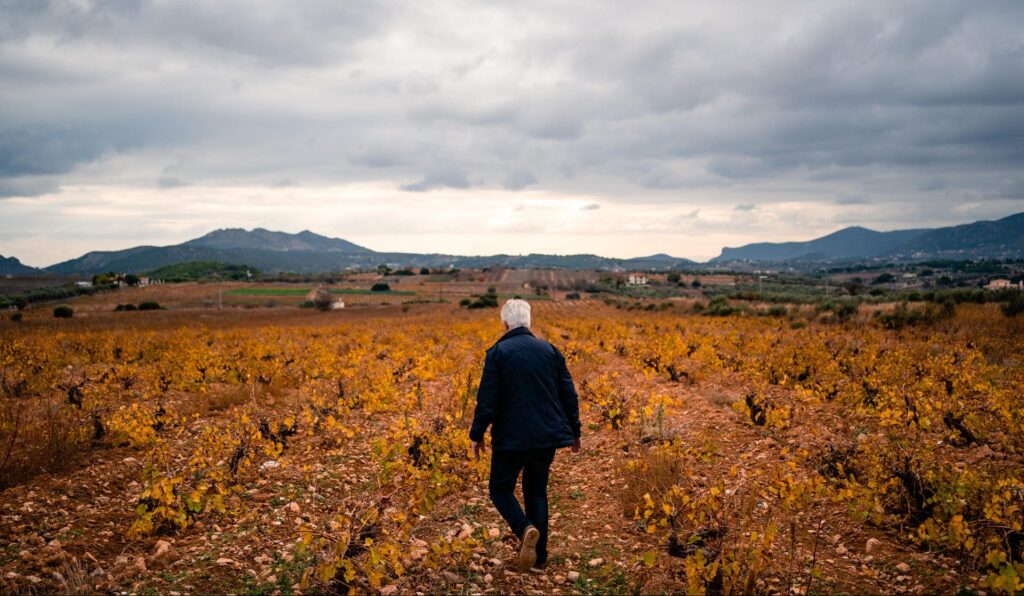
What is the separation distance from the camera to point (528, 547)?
4.55 metres

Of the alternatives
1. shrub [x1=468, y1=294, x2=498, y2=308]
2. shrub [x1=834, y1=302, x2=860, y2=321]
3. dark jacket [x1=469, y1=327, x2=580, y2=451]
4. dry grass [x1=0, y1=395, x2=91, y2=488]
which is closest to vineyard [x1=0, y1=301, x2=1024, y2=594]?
dry grass [x1=0, y1=395, x2=91, y2=488]

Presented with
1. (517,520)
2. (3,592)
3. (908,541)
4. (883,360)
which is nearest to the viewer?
(3,592)

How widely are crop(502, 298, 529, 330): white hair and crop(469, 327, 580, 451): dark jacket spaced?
241mm

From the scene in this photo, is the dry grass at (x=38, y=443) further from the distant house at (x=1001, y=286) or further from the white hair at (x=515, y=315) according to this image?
the distant house at (x=1001, y=286)

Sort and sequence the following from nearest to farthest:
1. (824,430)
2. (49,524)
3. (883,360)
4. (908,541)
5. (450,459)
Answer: (908,541) → (49,524) → (450,459) → (824,430) → (883,360)

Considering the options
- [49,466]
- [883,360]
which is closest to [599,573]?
[49,466]

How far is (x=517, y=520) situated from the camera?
4602 millimetres

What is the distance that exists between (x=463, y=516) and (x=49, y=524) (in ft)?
13.3

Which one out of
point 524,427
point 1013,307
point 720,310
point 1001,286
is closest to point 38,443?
point 524,427

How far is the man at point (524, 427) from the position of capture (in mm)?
4500

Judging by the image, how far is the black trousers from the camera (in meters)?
4.59

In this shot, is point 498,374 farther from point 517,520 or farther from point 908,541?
point 908,541

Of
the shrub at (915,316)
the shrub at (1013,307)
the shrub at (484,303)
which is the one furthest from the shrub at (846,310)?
the shrub at (484,303)

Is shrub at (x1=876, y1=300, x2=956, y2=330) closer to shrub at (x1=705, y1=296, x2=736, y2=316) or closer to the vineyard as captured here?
shrub at (x1=705, y1=296, x2=736, y2=316)
